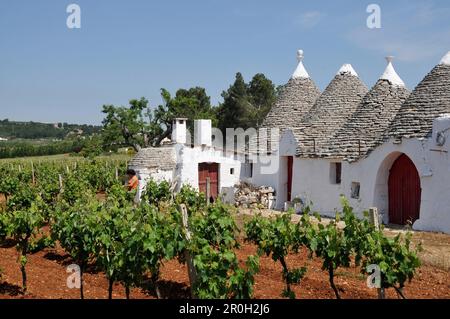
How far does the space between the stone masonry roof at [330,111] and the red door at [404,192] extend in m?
3.50

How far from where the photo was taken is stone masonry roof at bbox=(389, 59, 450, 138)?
571 inches

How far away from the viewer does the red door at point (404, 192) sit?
14969 mm

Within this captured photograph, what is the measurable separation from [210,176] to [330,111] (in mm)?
5826

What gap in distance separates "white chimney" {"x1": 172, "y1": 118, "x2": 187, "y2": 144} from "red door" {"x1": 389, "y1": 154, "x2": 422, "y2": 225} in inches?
366

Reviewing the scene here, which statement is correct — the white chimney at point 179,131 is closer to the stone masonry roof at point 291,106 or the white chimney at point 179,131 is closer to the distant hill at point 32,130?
the stone masonry roof at point 291,106

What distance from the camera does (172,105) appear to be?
116ft

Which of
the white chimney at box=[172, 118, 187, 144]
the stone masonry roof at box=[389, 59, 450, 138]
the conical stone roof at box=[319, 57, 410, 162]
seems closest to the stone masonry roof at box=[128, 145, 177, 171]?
the white chimney at box=[172, 118, 187, 144]

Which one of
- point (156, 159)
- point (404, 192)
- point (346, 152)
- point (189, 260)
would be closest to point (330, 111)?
point (346, 152)

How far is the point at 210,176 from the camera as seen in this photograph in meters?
21.9

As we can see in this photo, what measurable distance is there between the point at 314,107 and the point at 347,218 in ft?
44.3

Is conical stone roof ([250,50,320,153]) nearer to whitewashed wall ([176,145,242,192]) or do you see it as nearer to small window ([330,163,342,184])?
whitewashed wall ([176,145,242,192])
